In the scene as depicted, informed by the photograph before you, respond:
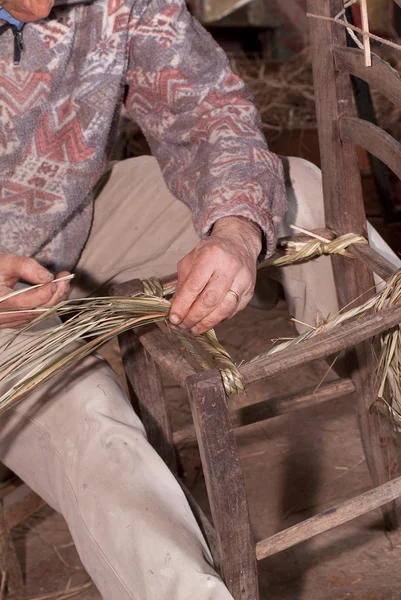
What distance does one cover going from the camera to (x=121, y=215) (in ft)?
5.49

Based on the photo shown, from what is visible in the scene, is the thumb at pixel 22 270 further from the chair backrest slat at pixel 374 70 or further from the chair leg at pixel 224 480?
the chair backrest slat at pixel 374 70

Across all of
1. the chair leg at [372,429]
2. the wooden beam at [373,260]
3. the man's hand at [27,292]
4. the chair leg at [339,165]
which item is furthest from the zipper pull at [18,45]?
the chair leg at [372,429]

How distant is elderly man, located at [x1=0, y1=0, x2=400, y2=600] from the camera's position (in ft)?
3.67

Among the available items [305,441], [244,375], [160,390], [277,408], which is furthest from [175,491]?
[305,441]

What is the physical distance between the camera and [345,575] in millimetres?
1575

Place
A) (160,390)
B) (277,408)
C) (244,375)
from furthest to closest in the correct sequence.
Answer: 1. (277,408)
2. (160,390)
3. (244,375)

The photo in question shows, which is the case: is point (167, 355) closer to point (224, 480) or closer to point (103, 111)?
point (224, 480)

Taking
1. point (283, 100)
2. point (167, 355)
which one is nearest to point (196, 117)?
point (167, 355)

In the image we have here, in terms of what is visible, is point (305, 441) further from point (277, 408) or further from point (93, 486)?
point (93, 486)

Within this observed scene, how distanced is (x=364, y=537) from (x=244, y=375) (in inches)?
29.2

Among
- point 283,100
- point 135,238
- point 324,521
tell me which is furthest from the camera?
point 283,100

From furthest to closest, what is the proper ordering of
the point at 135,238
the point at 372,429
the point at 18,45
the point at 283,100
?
the point at 283,100, the point at 135,238, the point at 372,429, the point at 18,45

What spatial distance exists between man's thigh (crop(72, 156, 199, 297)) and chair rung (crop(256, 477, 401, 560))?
24.7 inches

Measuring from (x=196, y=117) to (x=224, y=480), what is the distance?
0.67 metres
